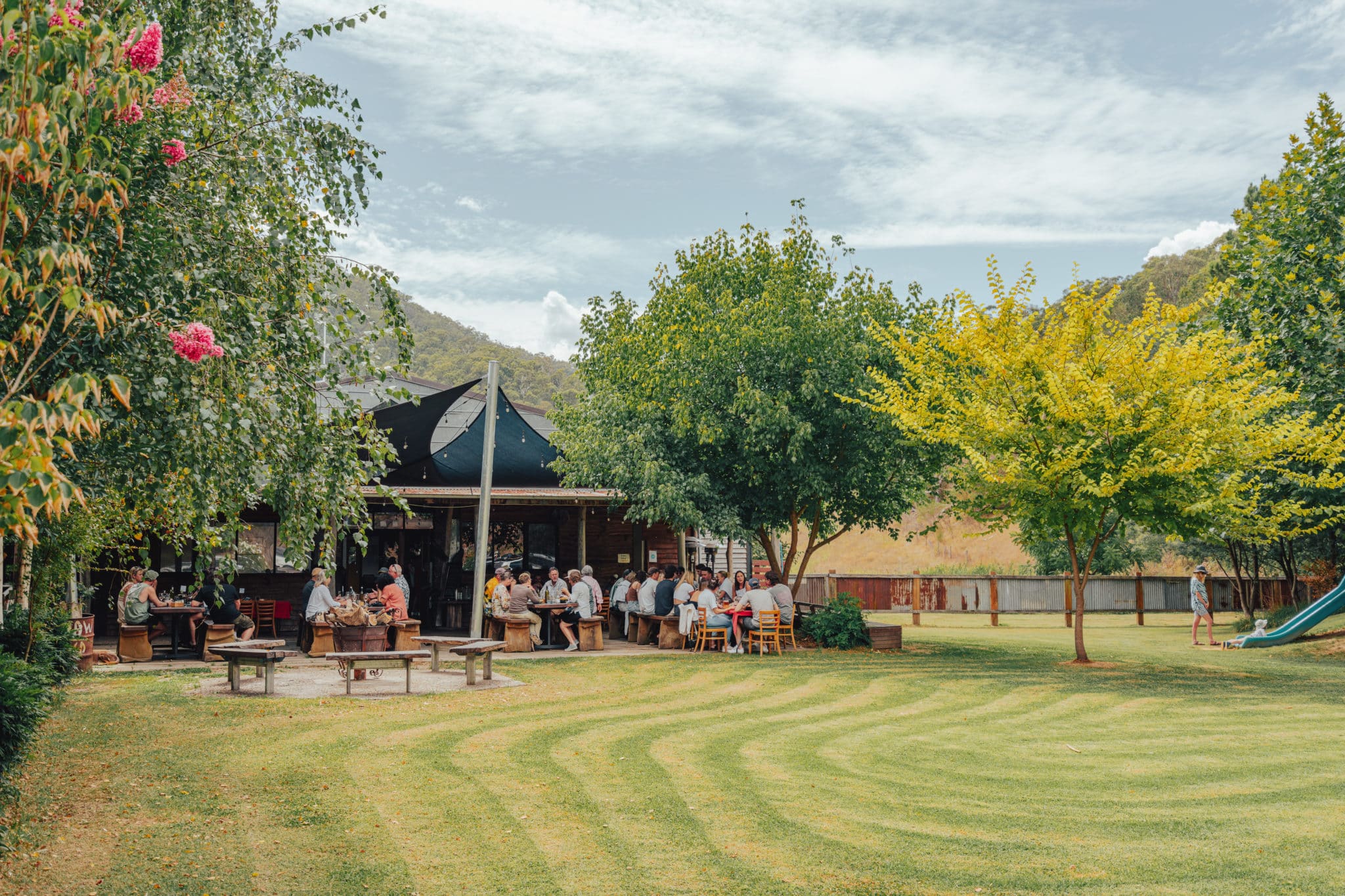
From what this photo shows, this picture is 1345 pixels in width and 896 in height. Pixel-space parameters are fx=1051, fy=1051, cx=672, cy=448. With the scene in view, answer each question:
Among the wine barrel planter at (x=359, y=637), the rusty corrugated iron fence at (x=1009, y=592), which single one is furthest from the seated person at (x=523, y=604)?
the rusty corrugated iron fence at (x=1009, y=592)

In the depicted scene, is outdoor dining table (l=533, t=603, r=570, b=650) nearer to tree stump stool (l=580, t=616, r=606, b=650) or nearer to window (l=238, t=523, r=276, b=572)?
tree stump stool (l=580, t=616, r=606, b=650)

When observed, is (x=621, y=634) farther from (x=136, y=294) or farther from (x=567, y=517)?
(x=136, y=294)

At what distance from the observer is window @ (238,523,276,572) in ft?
61.0

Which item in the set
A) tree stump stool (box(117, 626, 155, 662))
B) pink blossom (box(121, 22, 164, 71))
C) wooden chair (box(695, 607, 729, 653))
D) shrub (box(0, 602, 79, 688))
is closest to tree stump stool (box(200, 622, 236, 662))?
tree stump stool (box(117, 626, 155, 662))

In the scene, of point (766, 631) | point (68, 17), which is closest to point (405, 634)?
point (766, 631)

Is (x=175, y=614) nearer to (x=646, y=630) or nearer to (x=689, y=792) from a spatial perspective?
(x=646, y=630)

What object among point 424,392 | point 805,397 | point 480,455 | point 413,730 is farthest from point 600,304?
point 413,730

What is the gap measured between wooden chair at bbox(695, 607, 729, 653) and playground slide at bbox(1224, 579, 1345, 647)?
929cm

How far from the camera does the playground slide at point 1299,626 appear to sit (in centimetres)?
1844

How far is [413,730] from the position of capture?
8.97m

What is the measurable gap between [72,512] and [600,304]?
1090cm

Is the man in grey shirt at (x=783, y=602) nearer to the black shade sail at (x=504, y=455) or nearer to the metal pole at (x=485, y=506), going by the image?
the metal pole at (x=485, y=506)

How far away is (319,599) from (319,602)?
0.12ft

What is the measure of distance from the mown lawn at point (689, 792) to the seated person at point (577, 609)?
402cm
